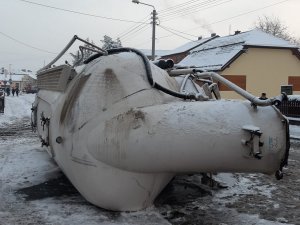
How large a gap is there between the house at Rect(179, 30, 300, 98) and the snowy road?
23574 mm

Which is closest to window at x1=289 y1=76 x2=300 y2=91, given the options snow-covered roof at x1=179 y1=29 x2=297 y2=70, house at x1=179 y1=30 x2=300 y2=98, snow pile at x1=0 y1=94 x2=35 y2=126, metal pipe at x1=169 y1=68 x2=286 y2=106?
house at x1=179 y1=30 x2=300 y2=98

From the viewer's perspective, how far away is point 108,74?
4.77 meters

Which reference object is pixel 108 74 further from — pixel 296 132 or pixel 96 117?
pixel 296 132

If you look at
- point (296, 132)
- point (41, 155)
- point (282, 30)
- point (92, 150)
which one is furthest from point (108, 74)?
point (282, 30)

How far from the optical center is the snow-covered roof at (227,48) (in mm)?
30422

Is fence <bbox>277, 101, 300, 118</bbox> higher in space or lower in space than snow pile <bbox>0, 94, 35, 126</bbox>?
higher

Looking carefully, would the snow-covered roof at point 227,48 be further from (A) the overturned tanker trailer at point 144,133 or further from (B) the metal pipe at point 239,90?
(A) the overturned tanker trailer at point 144,133

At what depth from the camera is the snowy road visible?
14.8 ft

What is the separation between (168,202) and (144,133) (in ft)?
4.60

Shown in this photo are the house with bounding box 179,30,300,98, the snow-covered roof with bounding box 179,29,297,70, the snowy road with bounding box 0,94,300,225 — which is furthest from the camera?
the house with bounding box 179,30,300,98

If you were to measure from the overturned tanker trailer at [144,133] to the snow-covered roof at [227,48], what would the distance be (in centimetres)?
2515

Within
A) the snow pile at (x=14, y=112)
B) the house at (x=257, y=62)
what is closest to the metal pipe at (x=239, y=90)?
the snow pile at (x=14, y=112)

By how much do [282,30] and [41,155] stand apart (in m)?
66.6

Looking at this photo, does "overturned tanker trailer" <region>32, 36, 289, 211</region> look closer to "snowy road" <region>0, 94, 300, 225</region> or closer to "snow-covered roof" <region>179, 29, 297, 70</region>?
"snowy road" <region>0, 94, 300, 225</region>
